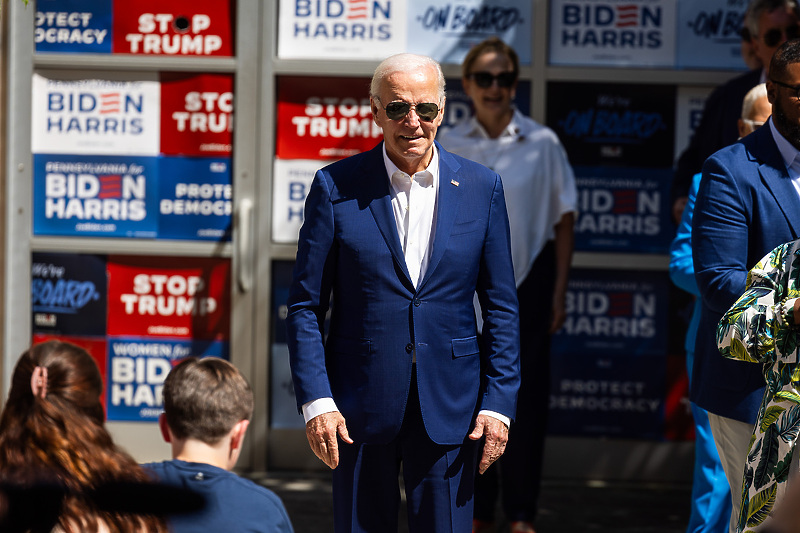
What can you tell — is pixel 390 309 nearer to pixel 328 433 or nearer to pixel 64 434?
pixel 328 433

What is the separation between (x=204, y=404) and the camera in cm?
240

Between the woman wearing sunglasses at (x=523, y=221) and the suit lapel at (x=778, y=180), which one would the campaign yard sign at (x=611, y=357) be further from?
the suit lapel at (x=778, y=180)

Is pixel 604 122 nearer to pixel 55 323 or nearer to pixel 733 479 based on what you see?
pixel 733 479

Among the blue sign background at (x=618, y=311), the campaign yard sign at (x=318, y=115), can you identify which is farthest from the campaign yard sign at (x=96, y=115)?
the blue sign background at (x=618, y=311)

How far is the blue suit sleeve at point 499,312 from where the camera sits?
298 cm

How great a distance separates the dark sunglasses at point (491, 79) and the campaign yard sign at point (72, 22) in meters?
2.09

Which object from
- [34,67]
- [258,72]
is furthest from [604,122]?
[34,67]

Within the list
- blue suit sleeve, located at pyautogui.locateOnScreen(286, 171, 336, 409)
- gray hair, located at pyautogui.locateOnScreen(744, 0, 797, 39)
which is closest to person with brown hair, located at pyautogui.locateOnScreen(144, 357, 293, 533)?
blue suit sleeve, located at pyautogui.locateOnScreen(286, 171, 336, 409)

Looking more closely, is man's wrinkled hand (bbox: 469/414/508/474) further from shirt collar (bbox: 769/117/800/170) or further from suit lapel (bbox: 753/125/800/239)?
shirt collar (bbox: 769/117/800/170)

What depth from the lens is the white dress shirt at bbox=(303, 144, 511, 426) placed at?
2.94 m

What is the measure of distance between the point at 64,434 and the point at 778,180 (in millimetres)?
2109

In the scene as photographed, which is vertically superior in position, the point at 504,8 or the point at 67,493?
the point at 504,8

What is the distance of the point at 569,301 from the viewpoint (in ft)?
17.7

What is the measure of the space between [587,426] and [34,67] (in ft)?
11.5
